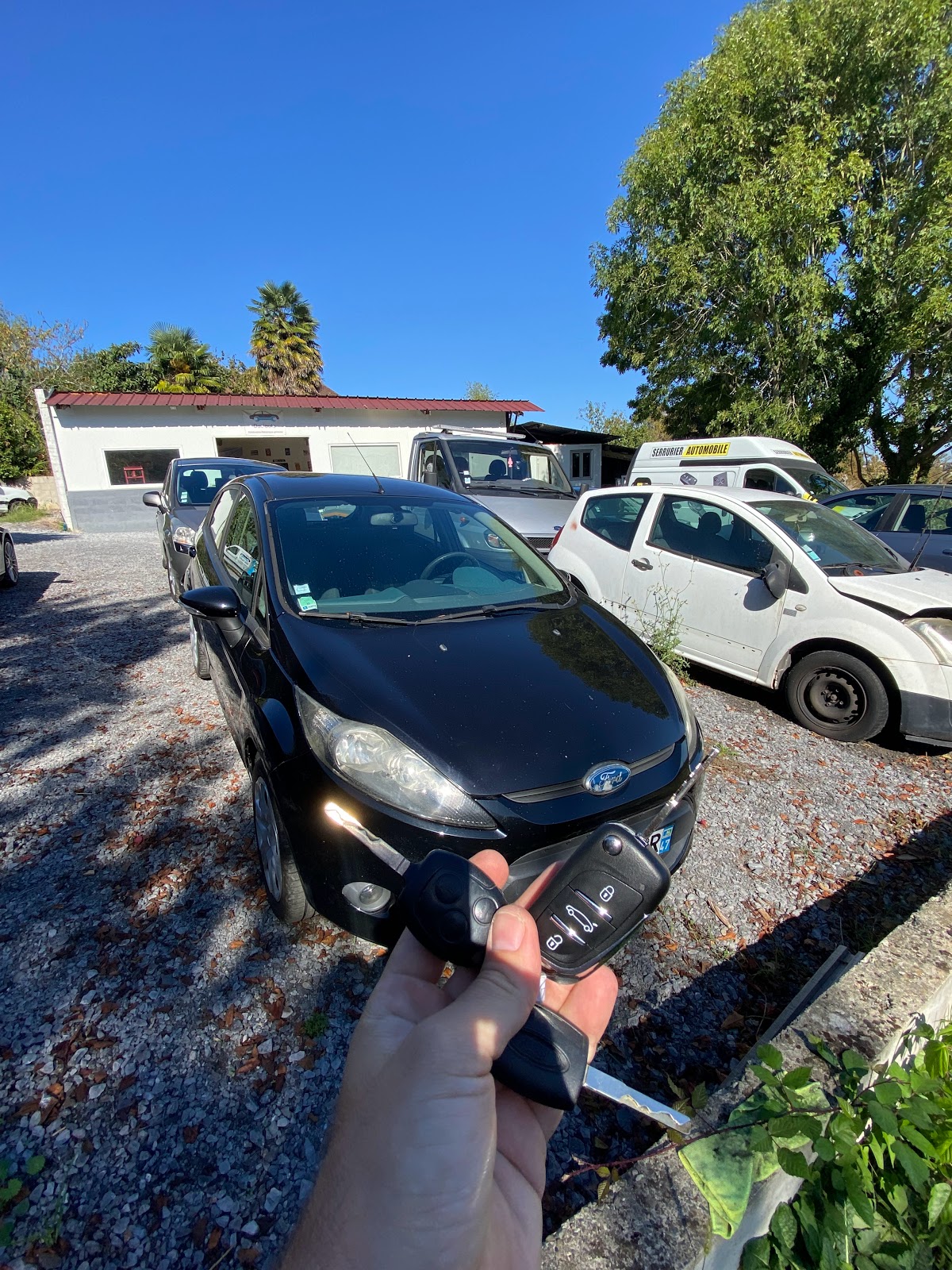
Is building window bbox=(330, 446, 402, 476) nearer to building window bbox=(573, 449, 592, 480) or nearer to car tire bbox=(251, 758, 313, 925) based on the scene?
building window bbox=(573, 449, 592, 480)

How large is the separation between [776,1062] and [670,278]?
16812 mm

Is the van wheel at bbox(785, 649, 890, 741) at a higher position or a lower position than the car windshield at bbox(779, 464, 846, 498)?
lower

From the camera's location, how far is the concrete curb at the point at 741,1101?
106 cm

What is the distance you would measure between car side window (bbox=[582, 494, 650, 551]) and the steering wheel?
101 inches

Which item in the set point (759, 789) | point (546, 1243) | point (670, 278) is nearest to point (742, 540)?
point (759, 789)

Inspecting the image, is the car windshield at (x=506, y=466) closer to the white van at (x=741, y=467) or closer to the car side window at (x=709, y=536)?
the car side window at (x=709, y=536)

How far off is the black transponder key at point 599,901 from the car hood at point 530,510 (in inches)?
223

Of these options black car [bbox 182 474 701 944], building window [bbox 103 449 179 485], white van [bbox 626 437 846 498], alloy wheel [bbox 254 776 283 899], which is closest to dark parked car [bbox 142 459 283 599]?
black car [bbox 182 474 701 944]

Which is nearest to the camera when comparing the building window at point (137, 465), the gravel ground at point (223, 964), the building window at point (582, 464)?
the gravel ground at point (223, 964)

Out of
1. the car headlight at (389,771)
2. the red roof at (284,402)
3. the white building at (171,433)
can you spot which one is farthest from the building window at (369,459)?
the car headlight at (389,771)

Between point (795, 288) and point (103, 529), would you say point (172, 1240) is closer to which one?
point (795, 288)

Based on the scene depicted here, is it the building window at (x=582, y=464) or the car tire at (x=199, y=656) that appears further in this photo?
the building window at (x=582, y=464)

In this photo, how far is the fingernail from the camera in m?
1.00

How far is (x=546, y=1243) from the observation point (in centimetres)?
108
